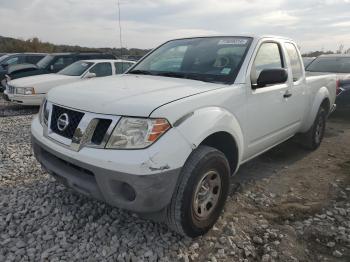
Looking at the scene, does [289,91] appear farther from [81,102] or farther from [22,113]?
[22,113]

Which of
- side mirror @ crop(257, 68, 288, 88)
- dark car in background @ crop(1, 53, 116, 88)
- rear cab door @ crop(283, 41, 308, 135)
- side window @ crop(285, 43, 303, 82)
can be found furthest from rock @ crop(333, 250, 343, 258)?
dark car in background @ crop(1, 53, 116, 88)

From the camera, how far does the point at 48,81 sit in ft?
29.3

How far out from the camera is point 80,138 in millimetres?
2572

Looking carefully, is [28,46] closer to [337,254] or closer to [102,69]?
[102,69]

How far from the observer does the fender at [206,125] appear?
2.58 meters

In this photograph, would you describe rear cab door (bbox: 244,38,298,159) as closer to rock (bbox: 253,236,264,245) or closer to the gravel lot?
the gravel lot

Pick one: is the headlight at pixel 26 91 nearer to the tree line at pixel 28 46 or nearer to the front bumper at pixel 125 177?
the front bumper at pixel 125 177

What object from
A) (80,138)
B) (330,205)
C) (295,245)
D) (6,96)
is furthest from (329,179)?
(6,96)

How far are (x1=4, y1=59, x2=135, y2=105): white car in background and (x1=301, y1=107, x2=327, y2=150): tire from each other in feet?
17.3

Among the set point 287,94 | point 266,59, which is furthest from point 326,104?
point 266,59

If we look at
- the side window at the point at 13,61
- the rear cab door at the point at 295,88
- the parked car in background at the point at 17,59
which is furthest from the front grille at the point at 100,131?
the side window at the point at 13,61

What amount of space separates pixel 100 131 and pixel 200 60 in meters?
1.66

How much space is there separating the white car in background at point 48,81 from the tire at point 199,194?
5.98 meters

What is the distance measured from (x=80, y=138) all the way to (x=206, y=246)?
1377mm
